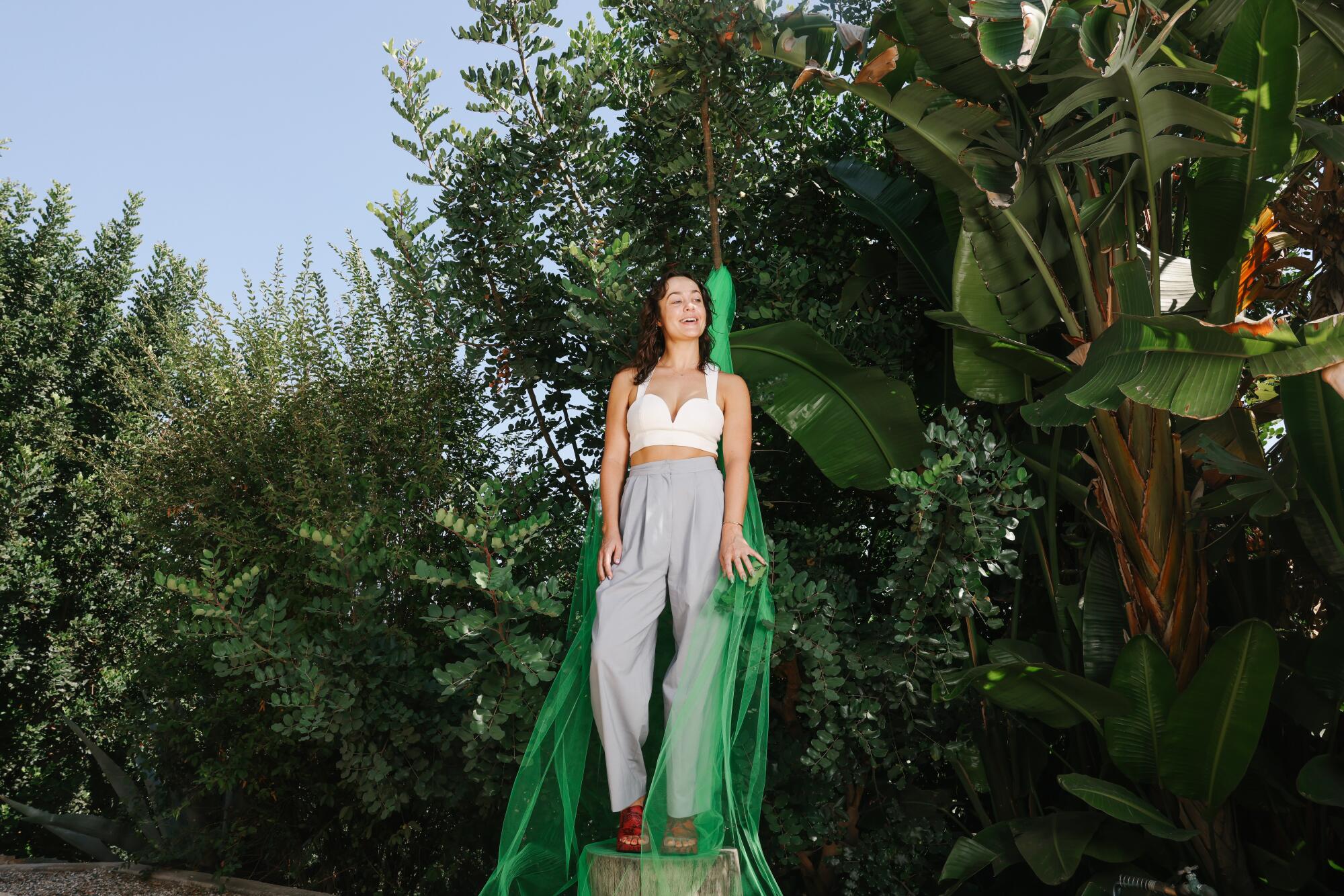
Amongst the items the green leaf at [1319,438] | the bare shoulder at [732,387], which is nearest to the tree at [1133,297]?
the green leaf at [1319,438]

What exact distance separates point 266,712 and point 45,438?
14.2 feet

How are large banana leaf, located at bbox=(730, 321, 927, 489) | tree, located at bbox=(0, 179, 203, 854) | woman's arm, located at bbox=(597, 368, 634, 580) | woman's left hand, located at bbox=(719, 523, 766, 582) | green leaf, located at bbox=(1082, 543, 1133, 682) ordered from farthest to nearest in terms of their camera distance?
1. tree, located at bbox=(0, 179, 203, 854)
2. large banana leaf, located at bbox=(730, 321, 927, 489)
3. green leaf, located at bbox=(1082, 543, 1133, 682)
4. woman's arm, located at bbox=(597, 368, 634, 580)
5. woman's left hand, located at bbox=(719, 523, 766, 582)

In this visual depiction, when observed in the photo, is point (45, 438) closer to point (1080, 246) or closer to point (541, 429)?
point (541, 429)

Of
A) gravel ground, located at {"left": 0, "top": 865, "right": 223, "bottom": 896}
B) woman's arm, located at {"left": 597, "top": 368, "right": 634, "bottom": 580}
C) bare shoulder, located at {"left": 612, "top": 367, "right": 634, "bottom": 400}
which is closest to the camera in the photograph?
woman's arm, located at {"left": 597, "top": 368, "right": 634, "bottom": 580}

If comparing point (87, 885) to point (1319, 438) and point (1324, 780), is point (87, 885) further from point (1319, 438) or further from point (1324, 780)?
point (1319, 438)

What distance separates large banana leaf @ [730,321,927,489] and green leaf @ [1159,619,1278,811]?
47.4 inches

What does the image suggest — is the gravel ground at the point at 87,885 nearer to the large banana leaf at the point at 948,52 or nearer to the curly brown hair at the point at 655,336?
the curly brown hair at the point at 655,336

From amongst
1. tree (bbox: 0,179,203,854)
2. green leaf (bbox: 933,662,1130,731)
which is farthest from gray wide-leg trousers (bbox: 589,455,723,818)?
tree (bbox: 0,179,203,854)

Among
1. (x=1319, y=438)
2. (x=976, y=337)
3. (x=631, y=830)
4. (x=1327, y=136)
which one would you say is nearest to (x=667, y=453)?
(x=631, y=830)

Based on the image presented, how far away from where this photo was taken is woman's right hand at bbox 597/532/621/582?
120 inches

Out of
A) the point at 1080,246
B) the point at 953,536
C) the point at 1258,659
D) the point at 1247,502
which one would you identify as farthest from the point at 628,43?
the point at 1258,659

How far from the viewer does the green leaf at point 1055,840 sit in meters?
3.23

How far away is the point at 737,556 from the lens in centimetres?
298

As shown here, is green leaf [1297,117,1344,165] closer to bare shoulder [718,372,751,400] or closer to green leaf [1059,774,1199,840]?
bare shoulder [718,372,751,400]
